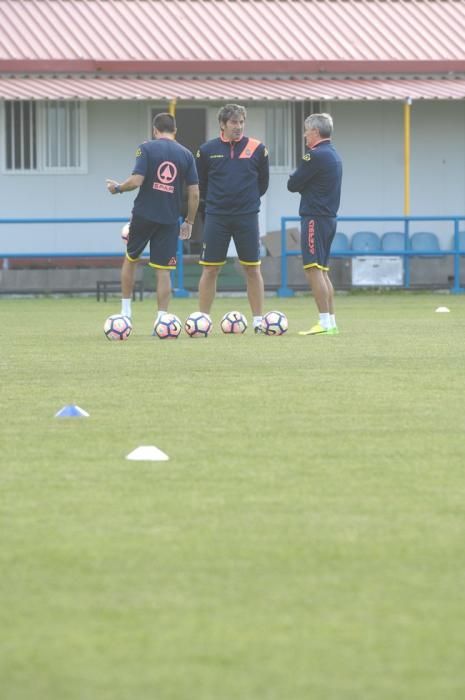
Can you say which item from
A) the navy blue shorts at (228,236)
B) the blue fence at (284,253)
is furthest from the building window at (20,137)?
the navy blue shorts at (228,236)

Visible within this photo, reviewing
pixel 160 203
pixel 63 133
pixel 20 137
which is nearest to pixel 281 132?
pixel 63 133

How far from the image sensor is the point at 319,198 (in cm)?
1494

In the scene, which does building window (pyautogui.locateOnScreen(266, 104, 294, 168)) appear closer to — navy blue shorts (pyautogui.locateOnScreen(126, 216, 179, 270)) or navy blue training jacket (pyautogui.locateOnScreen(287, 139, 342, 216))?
navy blue training jacket (pyautogui.locateOnScreen(287, 139, 342, 216))

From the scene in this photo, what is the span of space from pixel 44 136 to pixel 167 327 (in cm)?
1251

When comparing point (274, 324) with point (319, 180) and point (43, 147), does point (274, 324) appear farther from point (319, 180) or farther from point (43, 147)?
point (43, 147)

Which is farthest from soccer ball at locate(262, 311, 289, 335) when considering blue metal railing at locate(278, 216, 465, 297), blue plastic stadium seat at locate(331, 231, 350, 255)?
blue plastic stadium seat at locate(331, 231, 350, 255)

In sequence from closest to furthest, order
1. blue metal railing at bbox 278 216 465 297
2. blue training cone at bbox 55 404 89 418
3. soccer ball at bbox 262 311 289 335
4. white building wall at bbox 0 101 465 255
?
1. blue training cone at bbox 55 404 89 418
2. soccer ball at bbox 262 311 289 335
3. blue metal railing at bbox 278 216 465 297
4. white building wall at bbox 0 101 465 255

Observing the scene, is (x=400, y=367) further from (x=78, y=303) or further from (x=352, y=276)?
(x=352, y=276)

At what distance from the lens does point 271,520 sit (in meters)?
5.71

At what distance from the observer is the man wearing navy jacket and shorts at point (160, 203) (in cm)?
1483

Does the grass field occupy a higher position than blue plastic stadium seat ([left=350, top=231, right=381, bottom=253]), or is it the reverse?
blue plastic stadium seat ([left=350, top=231, right=381, bottom=253])

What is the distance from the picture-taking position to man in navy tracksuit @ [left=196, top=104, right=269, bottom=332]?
1470 centimetres

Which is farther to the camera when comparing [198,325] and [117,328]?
[198,325]

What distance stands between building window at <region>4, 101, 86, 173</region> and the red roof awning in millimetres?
739
